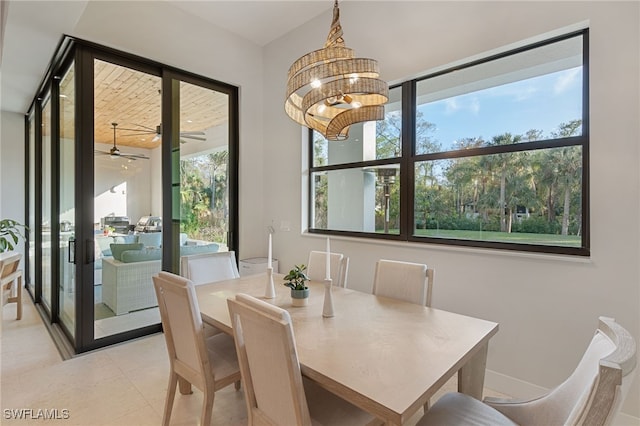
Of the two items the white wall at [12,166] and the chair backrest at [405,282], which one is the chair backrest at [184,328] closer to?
the chair backrest at [405,282]

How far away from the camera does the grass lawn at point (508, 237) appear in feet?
7.26

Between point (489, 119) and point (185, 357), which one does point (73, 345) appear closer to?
point (185, 357)

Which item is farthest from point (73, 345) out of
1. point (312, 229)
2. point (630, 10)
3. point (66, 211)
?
point (630, 10)

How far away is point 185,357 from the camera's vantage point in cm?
179

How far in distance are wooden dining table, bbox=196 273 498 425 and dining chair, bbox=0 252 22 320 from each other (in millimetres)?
2928

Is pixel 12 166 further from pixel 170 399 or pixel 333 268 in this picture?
pixel 333 268

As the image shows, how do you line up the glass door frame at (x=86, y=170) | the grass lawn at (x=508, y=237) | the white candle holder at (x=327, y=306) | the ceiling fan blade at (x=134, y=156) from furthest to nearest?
the ceiling fan blade at (x=134, y=156) < the glass door frame at (x=86, y=170) < the grass lawn at (x=508, y=237) < the white candle holder at (x=327, y=306)

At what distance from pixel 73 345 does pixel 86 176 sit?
61.2 inches

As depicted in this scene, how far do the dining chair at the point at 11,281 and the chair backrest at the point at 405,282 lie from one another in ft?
12.8

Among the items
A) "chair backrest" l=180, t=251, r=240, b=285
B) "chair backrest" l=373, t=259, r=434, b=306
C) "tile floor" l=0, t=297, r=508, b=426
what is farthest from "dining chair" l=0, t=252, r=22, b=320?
"chair backrest" l=373, t=259, r=434, b=306

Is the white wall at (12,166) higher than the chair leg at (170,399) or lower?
higher

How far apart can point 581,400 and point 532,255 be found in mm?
1543

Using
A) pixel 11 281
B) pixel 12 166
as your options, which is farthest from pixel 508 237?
pixel 12 166

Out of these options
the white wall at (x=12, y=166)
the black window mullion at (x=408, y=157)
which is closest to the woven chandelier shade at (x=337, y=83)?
the black window mullion at (x=408, y=157)
